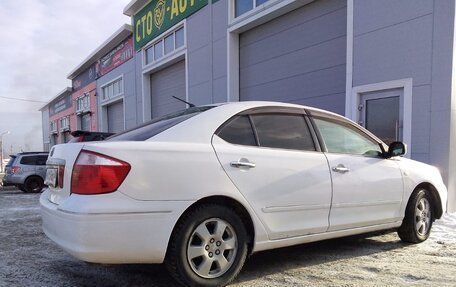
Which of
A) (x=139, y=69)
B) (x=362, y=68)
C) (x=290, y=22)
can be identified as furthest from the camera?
(x=139, y=69)

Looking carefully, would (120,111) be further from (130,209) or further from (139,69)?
(130,209)

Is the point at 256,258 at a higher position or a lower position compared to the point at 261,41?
lower

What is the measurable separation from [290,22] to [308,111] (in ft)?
22.0

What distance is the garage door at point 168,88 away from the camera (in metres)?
16.2

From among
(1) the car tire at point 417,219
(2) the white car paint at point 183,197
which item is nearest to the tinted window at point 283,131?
(2) the white car paint at point 183,197

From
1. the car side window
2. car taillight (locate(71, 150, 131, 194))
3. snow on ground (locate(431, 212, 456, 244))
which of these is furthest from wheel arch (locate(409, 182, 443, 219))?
car taillight (locate(71, 150, 131, 194))

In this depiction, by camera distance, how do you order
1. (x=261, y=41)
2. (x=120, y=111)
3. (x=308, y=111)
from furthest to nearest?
(x=120, y=111)
(x=261, y=41)
(x=308, y=111)

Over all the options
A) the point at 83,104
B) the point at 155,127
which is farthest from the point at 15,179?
the point at 83,104

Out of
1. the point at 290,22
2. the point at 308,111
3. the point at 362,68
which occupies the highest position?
the point at 290,22

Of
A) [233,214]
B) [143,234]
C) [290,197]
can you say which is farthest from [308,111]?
[143,234]

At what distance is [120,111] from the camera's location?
23.3m

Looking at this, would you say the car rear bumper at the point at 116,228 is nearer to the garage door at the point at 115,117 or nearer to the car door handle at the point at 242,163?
the car door handle at the point at 242,163

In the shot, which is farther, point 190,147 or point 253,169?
point 253,169

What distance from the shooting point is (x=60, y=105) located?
41906 millimetres
